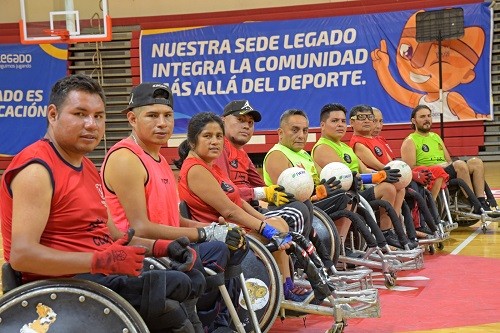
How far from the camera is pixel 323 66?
1435 centimetres

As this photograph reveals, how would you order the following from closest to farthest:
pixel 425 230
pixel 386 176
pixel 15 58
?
pixel 386 176, pixel 425 230, pixel 15 58

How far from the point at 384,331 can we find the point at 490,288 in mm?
1384

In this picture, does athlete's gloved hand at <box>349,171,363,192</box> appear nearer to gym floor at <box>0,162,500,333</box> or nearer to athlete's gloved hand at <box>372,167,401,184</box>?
athlete's gloved hand at <box>372,167,401,184</box>

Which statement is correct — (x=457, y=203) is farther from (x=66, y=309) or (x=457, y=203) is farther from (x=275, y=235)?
(x=66, y=309)

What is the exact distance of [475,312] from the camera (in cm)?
460

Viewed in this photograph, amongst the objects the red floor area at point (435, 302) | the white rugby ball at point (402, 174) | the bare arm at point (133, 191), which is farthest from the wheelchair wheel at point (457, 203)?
the bare arm at point (133, 191)

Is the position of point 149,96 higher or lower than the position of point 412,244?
higher

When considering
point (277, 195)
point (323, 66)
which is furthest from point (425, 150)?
point (323, 66)

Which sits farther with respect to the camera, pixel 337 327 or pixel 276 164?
pixel 276 164

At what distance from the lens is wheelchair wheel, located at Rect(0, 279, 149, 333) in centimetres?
229

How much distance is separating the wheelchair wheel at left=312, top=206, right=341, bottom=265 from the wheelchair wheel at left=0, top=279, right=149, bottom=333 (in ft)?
9.52

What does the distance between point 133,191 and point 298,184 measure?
1.82 m

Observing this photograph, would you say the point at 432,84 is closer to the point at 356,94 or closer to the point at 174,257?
the point at 356,94

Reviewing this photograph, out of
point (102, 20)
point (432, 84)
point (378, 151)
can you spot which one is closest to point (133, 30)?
point (102, 20)
